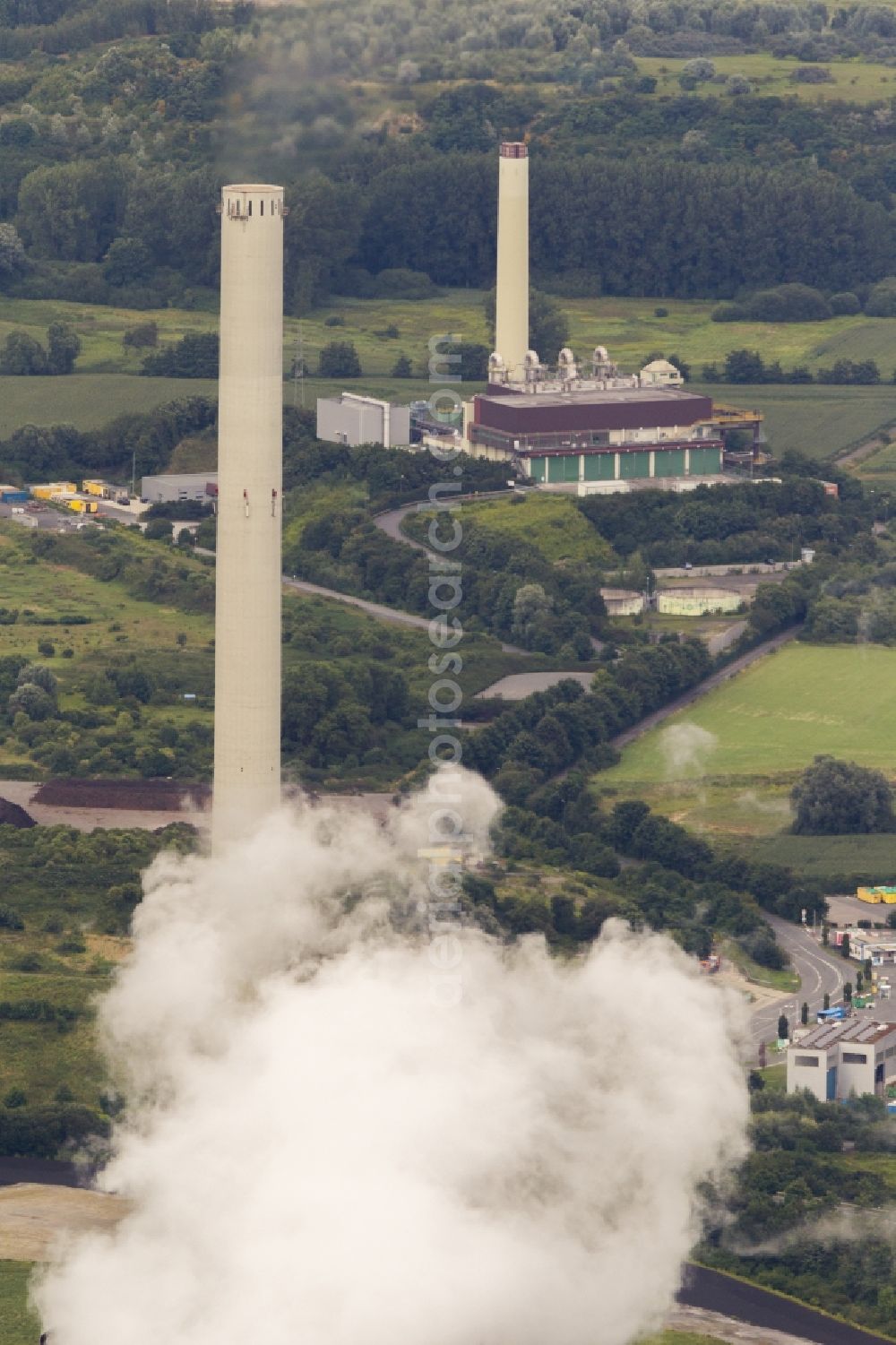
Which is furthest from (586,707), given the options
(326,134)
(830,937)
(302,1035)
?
(302,1035)

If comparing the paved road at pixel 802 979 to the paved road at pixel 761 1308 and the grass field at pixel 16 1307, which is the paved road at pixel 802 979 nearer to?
the paved road at pixel 761 1308

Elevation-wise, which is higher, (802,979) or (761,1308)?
(802,979)

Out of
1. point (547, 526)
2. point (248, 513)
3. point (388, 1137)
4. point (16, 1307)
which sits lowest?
point (16, 1307)

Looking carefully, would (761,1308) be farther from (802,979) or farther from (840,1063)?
(802,979)

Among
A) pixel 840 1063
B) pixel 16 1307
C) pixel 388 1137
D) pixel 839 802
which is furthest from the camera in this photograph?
pixel 839 802

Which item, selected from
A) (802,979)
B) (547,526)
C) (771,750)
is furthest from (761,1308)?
(547,526)

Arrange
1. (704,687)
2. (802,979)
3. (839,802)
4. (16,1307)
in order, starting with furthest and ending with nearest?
(704,687) < (839,802) < (802,979) < (16,1307)

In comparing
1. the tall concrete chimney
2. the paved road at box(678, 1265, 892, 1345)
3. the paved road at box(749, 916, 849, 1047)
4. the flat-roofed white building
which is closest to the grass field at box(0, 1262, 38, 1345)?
the paved road at box(678, 1265, 892, 1345)

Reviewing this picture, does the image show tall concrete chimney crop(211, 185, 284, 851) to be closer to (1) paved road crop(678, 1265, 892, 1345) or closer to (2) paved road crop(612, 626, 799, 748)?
(1) paved road crop(678, 1265, 892, 1345)
